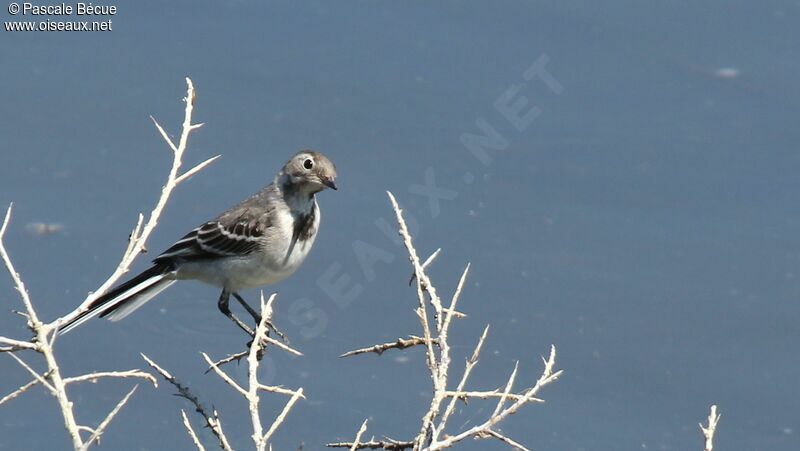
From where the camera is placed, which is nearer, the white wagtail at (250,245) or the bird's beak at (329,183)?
the bird's beak at (329,183)

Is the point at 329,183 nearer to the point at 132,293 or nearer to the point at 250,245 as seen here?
the point at 250,245

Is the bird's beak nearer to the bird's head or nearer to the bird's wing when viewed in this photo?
the bird's head

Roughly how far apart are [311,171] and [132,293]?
1.47 m

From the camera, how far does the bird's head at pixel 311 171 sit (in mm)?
7223

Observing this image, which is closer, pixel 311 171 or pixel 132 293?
pixel 311 171

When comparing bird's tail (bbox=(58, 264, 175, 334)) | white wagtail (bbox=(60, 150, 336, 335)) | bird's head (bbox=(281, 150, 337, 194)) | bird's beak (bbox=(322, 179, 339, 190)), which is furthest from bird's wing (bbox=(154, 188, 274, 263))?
bird's beak (bbox=(322, 179, 339, 190))

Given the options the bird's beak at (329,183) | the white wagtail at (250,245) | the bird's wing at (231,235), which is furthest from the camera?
the bird's wing at (231,235)

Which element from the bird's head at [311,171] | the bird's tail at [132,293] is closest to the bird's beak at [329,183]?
Result: the bird's head at [311,171]

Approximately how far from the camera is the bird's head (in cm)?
722

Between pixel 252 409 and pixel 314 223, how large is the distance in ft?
11.5

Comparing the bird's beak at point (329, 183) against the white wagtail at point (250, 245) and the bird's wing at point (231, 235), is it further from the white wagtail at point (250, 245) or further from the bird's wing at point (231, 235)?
the bird's wing at point (231, 235)

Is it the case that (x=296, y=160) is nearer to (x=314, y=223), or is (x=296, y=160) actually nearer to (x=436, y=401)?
(x=314, y=223)

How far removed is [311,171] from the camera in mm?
7285

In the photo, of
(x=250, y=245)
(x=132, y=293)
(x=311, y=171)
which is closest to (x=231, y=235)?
(x=250, y=245)
